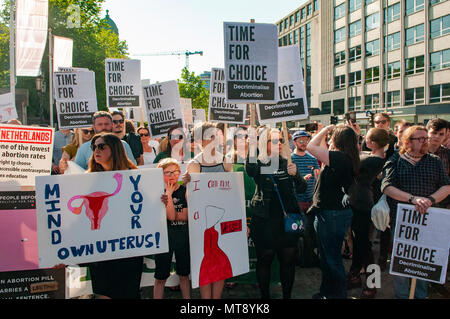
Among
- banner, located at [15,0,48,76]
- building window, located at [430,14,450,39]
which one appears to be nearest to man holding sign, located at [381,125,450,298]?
banner, located at [15,0,48,76]

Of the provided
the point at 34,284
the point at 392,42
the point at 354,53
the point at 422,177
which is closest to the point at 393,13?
the point at 392,42

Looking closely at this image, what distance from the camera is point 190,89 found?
27.1 meters

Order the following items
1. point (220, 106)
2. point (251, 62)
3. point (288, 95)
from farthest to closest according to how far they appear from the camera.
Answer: point (220, 106)
point (288, 95)
point (251, 62)

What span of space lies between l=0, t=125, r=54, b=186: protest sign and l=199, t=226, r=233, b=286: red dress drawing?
1.75 m

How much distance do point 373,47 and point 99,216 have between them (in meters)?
46.7

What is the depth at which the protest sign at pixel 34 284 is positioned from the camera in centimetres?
337

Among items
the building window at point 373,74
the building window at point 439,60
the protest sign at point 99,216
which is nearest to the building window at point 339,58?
the building window at point 373,74

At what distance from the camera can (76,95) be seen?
6.78m

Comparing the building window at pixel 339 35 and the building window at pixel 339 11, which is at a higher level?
the building window at pixel 339 11

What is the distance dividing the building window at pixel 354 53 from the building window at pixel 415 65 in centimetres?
785

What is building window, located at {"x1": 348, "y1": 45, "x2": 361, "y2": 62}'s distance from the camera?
1828 inches

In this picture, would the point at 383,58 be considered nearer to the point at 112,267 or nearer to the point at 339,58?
the point at 339,58

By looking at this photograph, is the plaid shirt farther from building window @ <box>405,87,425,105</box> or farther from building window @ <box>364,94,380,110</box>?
building window @ <box>364,94,380,110</box>

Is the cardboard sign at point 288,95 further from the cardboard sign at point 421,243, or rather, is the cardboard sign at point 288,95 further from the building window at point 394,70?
the building window at point 394,70
